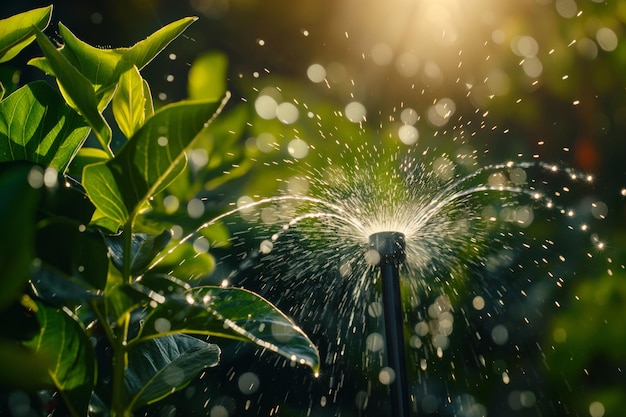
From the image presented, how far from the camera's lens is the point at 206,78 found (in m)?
1.80

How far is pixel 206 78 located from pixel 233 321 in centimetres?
133

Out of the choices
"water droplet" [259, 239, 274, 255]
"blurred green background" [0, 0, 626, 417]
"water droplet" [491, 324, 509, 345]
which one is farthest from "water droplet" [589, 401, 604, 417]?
"water droplet" [259, 239, 274, 255]

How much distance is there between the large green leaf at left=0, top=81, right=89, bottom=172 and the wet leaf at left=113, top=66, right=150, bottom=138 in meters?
0.06

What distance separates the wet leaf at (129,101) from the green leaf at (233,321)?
21cm

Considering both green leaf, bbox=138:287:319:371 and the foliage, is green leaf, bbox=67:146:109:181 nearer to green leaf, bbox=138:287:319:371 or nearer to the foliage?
the foliage

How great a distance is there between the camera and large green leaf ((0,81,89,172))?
649mm

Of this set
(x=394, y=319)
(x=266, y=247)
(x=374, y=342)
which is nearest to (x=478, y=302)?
(x=374, y=342)

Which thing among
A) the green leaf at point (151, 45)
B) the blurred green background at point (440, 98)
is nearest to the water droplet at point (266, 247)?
the blurred green background at point (440, 98)

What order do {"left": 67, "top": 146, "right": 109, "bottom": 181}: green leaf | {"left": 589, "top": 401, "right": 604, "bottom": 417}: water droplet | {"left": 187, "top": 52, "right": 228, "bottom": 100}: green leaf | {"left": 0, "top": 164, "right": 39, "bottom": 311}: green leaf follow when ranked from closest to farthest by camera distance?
{"left": 0, "top": 164, "right": 39, "bottom": 311}: green leaf
{"left": 67, "top": 146, "right": 109, "bottom": 181}: green leaf
{"left": 187, "top": 52, "right": 228, "bottom": 100}: green leaf
{"left": 589, "top": 401, "right": 604, "bottom": 417}: water droplet

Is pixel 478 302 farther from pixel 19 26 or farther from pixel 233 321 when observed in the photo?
pixel 19 26

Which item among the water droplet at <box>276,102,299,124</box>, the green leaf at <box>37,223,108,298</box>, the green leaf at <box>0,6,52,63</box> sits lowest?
the green leaf at <box>37,223,108,298</box>

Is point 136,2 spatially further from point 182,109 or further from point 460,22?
point 182,109

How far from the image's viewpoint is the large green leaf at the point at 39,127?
65 cm

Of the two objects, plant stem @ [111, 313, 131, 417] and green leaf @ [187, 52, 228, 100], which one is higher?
green leaf @ [187, 52, 228, 100]
